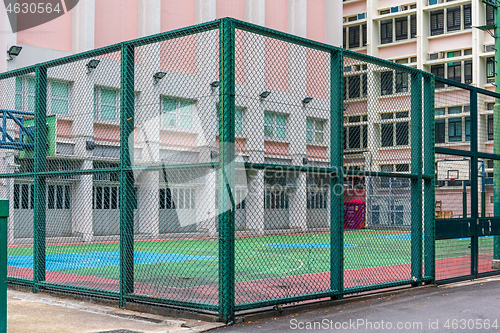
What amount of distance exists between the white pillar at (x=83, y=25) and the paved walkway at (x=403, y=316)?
1939 centimetres

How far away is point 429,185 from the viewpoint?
11.3m

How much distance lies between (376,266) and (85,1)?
675 inches

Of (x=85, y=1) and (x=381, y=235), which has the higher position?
(x=85, y=1)

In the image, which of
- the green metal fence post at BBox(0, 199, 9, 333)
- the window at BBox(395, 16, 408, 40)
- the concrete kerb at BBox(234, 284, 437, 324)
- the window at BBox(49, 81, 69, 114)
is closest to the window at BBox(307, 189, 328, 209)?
the concrete kerb at BBox(234, 284, 437, 324)

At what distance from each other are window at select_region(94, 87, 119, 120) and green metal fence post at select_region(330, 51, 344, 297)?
40.5 feet

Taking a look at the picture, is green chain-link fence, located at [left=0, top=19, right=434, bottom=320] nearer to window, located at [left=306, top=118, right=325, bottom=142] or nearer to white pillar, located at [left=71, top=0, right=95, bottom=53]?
window, located at [left=306, top=118, right=325, bottom=142]

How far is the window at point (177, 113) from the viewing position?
20797 millimetres

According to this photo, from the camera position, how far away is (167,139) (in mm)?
23141

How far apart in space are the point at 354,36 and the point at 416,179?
4594cm

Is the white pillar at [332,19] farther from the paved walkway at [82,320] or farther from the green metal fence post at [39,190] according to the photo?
the paved walkway at [82,320]

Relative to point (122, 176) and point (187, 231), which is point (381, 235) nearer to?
point (187, 231)

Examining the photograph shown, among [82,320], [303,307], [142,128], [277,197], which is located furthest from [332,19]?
[82,320]

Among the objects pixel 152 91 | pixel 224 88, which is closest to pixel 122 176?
pixel 224 88

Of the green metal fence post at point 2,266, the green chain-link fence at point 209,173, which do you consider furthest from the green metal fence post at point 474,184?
the green metal fence post at point 2,266
